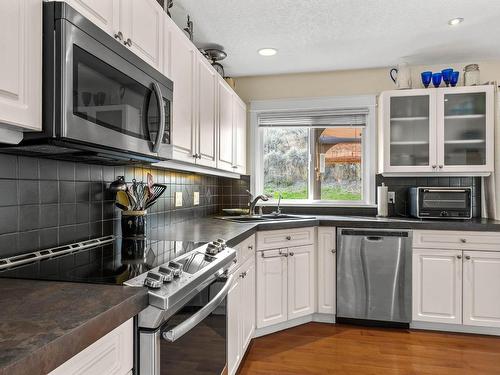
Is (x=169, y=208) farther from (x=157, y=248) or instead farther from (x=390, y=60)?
(x=390, y=60)

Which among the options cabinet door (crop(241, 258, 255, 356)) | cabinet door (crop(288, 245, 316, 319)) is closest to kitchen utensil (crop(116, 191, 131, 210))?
cabinet door (crop(241, 258, 255, 356))

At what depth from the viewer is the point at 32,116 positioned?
0.90 metres

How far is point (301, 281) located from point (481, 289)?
4.52 ft

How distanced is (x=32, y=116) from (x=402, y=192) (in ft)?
10.3

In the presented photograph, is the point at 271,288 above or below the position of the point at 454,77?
below

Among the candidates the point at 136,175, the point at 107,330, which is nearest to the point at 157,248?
the point at 136,175

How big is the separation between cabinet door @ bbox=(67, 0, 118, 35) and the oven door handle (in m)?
1.02

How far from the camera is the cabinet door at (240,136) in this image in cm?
310

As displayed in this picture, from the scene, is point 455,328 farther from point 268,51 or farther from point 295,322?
point 268,51

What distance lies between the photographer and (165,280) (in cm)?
96

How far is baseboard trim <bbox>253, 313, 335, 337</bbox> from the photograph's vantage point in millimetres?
2570

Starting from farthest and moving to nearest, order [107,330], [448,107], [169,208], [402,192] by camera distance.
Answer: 1. [402,192]
2. [448,107]
3. [169,208]
4. [107,330]

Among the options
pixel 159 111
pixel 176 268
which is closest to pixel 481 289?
pixel 176 268

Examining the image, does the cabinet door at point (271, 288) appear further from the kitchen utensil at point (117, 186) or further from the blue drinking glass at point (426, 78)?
the blue drinking glass at point (426, 78)
